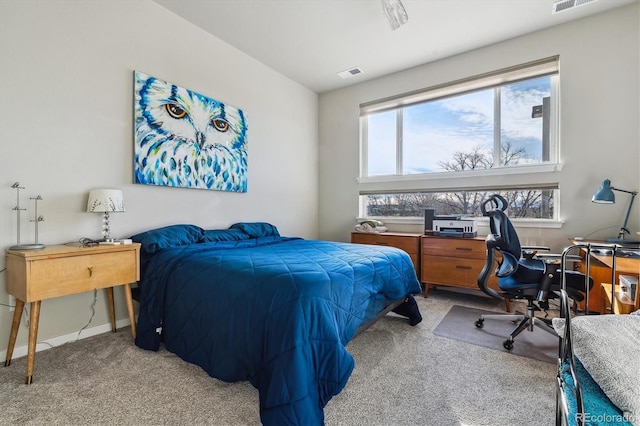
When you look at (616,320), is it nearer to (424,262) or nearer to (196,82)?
(424,262)

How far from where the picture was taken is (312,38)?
3258 millimetres

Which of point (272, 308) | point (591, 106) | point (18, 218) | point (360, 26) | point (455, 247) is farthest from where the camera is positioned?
point (455, 247)

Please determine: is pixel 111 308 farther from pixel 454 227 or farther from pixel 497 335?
pixel 454 227

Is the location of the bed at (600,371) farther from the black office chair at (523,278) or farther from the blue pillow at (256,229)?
the blue pillow at (256,229)

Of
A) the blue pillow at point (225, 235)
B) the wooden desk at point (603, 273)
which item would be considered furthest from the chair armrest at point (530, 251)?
the blue pillow at point (225, 235)

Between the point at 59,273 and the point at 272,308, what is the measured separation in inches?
56.5

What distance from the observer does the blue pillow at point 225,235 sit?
2812 mm

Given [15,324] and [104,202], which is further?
[104,202]

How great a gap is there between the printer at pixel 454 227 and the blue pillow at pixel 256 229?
1911 millimetres

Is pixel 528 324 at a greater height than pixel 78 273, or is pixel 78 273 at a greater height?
pixel 78 273

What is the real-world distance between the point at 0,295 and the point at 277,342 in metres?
2.03

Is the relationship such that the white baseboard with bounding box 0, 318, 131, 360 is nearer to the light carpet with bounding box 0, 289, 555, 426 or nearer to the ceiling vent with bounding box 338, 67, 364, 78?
the light carpet with bounding box 0, 289, 555, 426

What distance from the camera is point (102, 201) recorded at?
213 cm

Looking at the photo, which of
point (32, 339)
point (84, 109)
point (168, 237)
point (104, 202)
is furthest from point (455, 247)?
point (84, 109)
